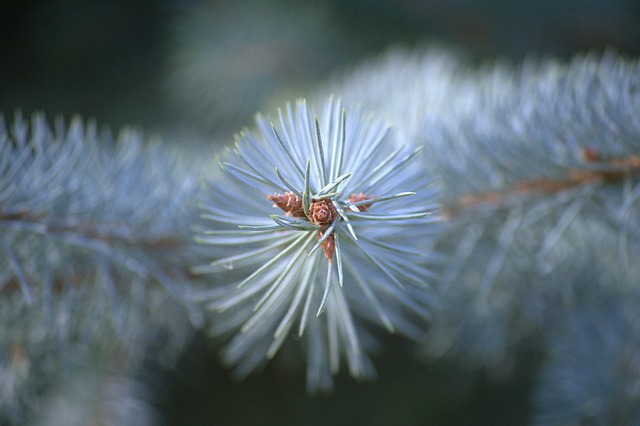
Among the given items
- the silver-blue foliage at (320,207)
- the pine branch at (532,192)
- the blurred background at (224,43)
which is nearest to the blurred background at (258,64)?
the blurred background at (224,43)

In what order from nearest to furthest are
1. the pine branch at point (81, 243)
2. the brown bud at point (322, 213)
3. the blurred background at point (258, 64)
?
the brown bud at point (322, 213) → the pine branch at point (81, 243) → the blurred background at point (258, 64)

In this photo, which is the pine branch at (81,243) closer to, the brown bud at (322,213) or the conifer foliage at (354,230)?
the conifer foliage at (354,230)

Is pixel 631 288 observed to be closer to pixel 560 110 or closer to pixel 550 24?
pixel 560 110

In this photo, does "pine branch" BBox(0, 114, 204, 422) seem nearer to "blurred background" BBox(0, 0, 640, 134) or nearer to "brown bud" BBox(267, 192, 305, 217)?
"brown bud" BBox(267, 192, 305, 217)

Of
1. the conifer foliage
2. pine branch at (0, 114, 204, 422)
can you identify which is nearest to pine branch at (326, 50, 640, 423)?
the conifer foliage

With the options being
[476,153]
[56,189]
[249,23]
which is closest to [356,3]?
[249,23]

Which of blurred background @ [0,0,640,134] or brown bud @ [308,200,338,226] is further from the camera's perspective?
blurred background @ [0,0,640,134]
